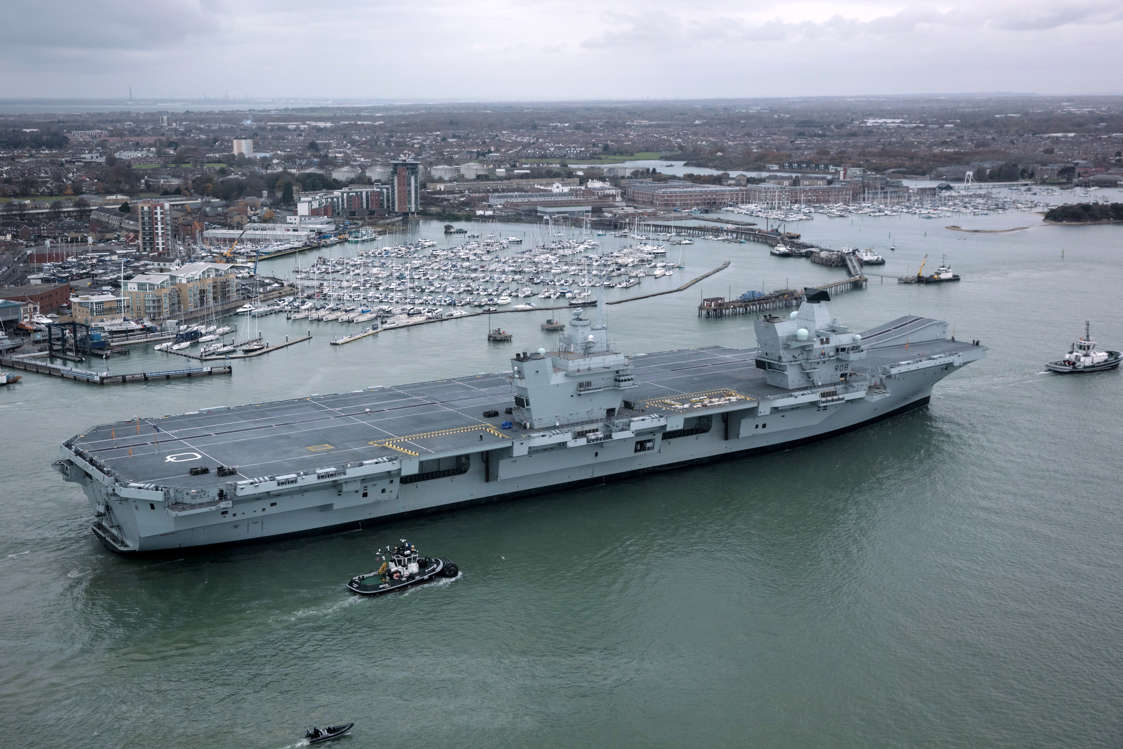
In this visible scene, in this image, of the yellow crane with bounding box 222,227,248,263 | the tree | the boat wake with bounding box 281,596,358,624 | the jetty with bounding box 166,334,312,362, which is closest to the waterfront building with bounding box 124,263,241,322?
the jetty with bounding box 166,334,312,362

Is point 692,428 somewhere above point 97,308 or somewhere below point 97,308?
below

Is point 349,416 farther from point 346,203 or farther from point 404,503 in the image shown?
point 346,203

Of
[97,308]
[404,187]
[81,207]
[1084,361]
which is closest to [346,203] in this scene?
[404,187]

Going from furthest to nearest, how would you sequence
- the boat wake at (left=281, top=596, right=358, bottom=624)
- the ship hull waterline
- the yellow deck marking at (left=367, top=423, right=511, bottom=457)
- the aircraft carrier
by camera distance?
the yellow deck marking at (left=367, top=423, right=511, bottom=457)
the aircraft carrier
the ship hull waterline
the boat wake at (left=281, top=596, right=358, bottom=624)

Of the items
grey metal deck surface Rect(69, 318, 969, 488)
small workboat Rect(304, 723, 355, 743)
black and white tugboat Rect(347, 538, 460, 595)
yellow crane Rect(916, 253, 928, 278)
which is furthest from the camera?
yellow crane Rect(916, 253, 928, 278)

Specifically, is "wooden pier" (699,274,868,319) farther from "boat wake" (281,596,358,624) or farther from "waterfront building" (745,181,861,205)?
"waterfront building" (745,181,861,205)

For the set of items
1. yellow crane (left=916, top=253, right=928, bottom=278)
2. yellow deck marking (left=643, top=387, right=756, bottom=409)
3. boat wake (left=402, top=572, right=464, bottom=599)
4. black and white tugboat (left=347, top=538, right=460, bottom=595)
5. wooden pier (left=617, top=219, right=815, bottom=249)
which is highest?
wooden pier (left=617, top=219, right=815, bottom=249)
